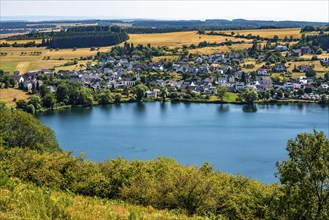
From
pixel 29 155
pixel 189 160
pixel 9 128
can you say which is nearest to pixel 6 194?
pixel 29 155

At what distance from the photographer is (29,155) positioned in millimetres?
6926

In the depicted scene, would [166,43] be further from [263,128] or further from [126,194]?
[126,194]

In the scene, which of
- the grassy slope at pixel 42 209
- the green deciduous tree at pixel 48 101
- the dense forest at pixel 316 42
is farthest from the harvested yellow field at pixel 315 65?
the grassy slope at pixel 42 209

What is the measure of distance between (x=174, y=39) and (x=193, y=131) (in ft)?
102

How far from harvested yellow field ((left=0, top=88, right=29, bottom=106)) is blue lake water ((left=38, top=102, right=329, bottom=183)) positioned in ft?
9.29

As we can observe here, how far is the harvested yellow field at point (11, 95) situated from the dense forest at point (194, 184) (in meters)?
16.0

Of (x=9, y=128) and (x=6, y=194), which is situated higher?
(x=6, y=194)

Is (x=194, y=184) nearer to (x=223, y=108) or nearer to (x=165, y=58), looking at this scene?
(x=223, y=108)

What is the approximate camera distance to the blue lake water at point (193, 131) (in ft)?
45.3

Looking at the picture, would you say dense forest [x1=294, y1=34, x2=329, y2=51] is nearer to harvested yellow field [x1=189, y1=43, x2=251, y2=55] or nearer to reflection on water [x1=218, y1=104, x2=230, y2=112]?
harvested yellow field [x1=189, y1=43, x2=251, y2=55]

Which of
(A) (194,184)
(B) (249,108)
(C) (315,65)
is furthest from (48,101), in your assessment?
(C) (315,65)

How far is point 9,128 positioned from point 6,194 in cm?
545

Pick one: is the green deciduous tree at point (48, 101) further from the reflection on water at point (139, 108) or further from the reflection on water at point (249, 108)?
the reflection on water at point (249, 108)

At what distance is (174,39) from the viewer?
47312mm
